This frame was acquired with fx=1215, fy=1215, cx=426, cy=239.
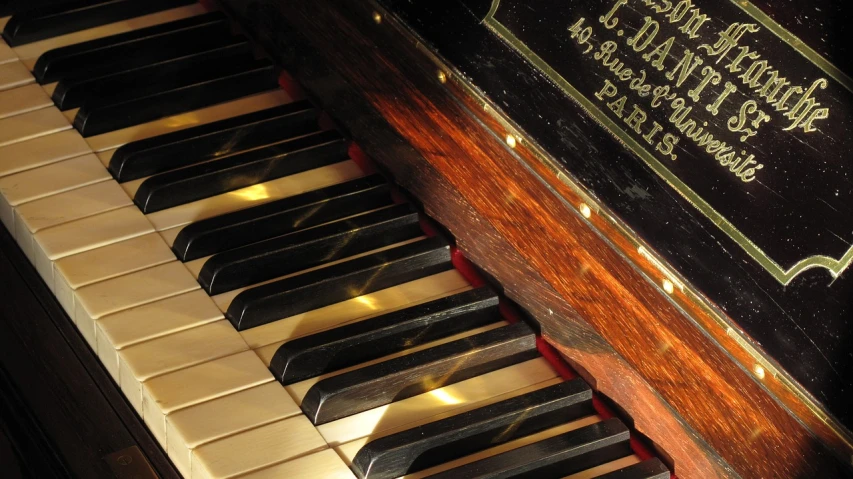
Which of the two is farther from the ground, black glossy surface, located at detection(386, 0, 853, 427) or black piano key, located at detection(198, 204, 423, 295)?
black glossy surface, located at detection(386, 0, 853, 427)

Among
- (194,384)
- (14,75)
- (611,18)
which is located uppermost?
(611,18)

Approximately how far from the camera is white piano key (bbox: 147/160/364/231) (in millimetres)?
2502

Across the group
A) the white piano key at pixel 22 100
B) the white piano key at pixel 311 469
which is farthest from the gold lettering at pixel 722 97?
the white piano key at pixel 22 100

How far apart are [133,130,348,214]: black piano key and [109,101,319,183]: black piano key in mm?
37

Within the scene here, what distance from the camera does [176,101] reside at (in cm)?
279

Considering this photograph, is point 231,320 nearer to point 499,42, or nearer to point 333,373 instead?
point 333,373

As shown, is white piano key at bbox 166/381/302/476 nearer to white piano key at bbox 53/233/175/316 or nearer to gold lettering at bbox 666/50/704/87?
white piano key at bbox 53/233/175/316

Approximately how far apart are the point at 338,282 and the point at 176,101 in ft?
2.38

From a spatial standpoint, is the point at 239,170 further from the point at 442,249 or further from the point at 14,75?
the point at 14,75

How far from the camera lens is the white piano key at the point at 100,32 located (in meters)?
2.92

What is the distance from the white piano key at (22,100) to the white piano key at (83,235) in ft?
1.37

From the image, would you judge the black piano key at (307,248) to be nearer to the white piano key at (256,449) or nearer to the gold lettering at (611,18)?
the white piano key at (256,449)

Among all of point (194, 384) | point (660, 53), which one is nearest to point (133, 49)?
point (194, 384)

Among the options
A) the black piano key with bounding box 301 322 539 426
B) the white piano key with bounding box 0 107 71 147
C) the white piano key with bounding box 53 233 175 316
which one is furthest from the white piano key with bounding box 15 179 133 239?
the black piano key with bounding box 301 322 539 426
